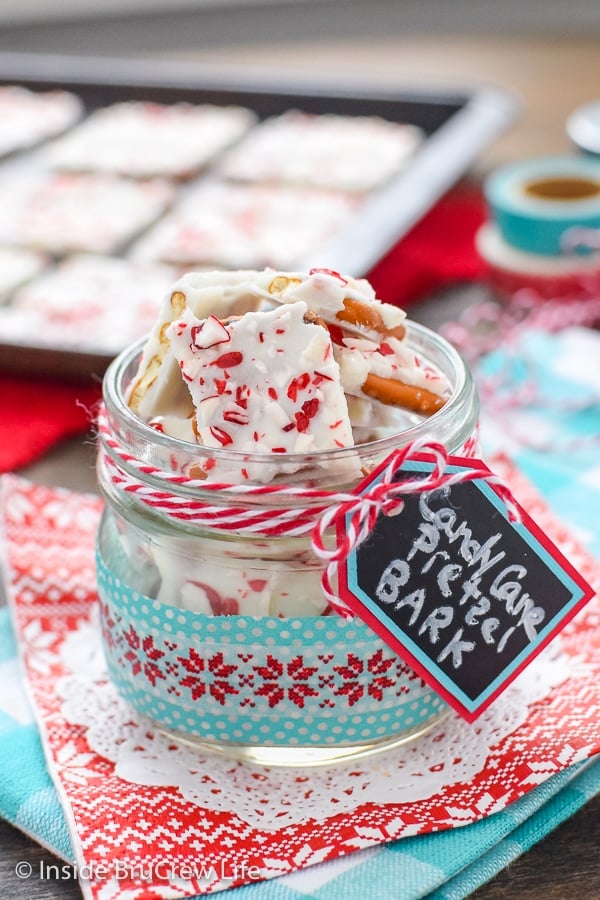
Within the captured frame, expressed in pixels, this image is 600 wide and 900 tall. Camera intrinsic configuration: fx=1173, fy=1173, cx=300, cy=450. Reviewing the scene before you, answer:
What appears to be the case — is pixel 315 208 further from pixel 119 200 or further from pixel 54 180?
pixel 54 180

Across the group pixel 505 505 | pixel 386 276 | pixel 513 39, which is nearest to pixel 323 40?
pixel 513 39

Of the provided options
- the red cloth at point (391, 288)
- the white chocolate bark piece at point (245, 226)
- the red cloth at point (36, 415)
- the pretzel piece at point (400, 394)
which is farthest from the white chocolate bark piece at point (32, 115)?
the pretzel piece at point (400, 394)

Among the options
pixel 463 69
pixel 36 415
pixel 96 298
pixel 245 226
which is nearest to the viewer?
pixel 36 415

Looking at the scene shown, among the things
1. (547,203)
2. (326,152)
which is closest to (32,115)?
(326,152)

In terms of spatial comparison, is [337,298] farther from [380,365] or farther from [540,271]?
[540,271]

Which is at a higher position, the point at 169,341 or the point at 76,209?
the point at 169,341

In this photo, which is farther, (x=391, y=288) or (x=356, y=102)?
(x=356, y=102)
